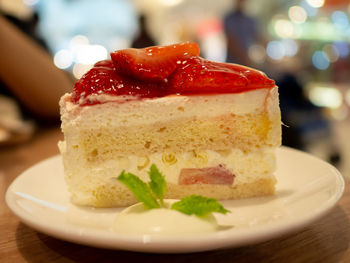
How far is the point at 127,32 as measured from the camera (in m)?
10.3

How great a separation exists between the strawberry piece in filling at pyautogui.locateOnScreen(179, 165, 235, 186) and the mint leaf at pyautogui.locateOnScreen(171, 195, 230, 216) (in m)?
0.38

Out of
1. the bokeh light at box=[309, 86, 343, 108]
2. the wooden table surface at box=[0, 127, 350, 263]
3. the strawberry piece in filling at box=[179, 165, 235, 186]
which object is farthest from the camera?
the bokeh light at box=[309, 86, 343, 108]

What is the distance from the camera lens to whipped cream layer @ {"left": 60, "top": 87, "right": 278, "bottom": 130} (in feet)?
4.05

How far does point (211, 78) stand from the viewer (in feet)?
4.02

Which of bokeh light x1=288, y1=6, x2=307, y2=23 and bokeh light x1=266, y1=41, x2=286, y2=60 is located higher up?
bokeh light x1=288, y1=6, x2=307, y2=23

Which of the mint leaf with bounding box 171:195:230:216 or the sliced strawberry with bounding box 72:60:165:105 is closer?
the mint leaf with bounding box 171:195:230:216

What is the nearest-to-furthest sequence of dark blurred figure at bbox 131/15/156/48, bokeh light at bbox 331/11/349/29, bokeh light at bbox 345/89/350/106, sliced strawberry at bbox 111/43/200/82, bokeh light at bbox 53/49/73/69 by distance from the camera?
sliced strawberry at bbox 111/43/200/82 < dark blurred figure at bbox 131/15/156/48 < bokeh light at bbox 331/11/349/29 < bokeh light at bbox 345/89/350/106 < bokeh light at bbox 53/49/73/69

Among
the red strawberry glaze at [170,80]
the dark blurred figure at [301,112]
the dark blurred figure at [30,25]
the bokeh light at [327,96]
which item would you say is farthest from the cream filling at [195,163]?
→ the bokeh light at [327,96]

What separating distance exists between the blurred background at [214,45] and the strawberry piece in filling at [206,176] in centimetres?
140

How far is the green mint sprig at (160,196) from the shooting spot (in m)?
0.92

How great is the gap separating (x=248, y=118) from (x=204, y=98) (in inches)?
7.3

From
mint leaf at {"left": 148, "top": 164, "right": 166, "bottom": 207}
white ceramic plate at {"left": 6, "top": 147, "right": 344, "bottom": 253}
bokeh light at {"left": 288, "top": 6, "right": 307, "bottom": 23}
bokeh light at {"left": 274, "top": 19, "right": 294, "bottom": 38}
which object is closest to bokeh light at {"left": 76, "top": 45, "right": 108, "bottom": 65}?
bokeh light at {"left": 274, "top": 19, "right": 294, "bottom": 38}

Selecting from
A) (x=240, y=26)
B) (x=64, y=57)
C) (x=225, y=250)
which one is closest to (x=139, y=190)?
(x=225, y=250)

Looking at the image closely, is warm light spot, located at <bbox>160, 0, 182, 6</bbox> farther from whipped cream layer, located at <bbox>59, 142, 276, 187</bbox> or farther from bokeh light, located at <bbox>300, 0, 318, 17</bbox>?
whipped cream layer, located at <bbox>59, 142, 276, 187</bbox>
